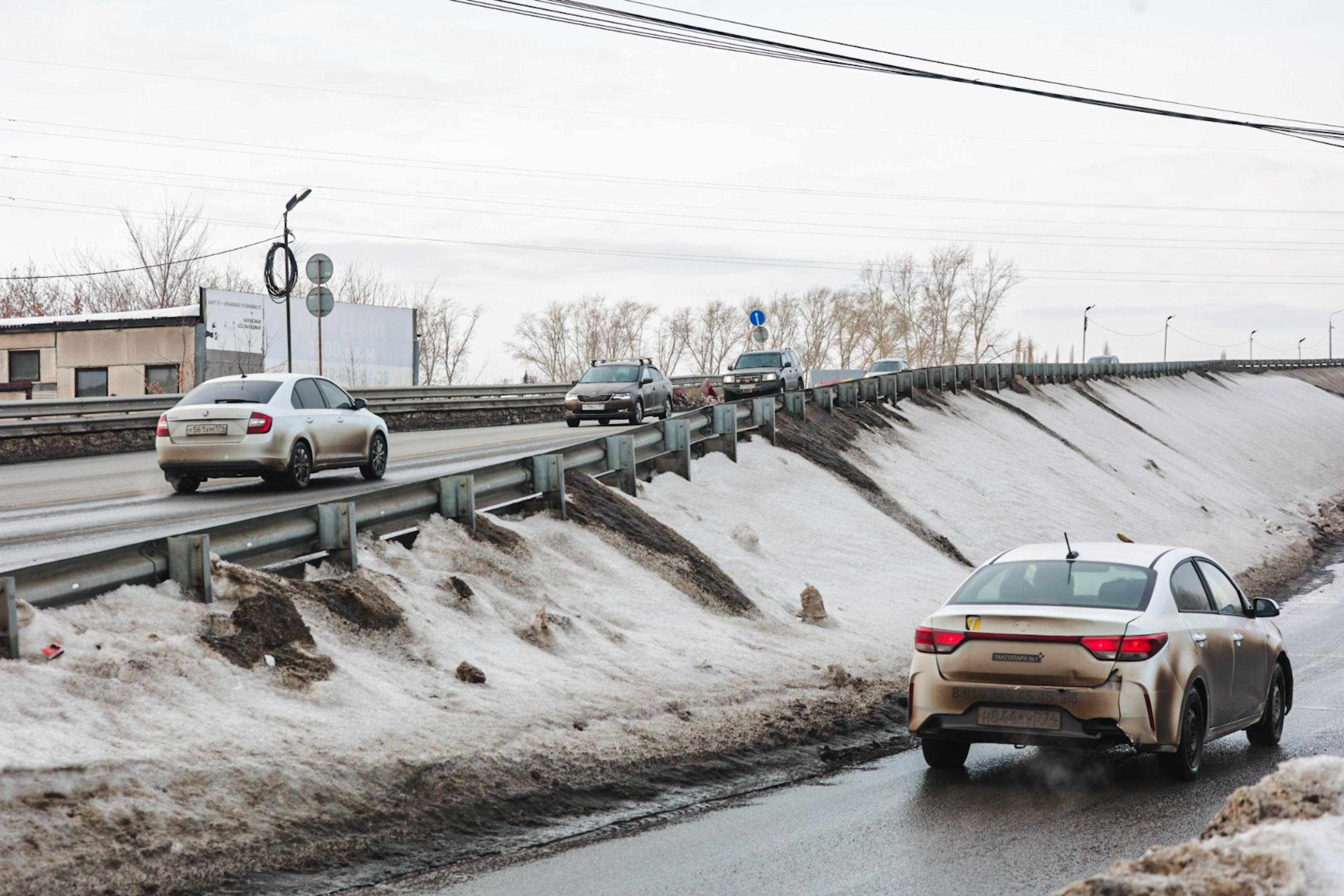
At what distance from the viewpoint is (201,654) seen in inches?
354

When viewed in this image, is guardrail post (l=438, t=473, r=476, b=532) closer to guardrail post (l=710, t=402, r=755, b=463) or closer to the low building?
guardrail post (l=710, t=402, r=755, b=463)

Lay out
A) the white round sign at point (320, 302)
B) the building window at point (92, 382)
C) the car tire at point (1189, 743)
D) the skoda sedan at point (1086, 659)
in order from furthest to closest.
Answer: the building window at point (92, 382) < the white round sign at point (320, 302) < the car tire at point (1189, 743) < the skoda sedan at point (1086, 659)

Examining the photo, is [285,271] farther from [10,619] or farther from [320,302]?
[10,619]

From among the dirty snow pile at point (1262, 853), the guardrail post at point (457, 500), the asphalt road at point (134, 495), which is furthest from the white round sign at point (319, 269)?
the dirty snow pile at point (1262, 853)

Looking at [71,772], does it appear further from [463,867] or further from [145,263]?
[145,263]

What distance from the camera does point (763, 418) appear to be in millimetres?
25859

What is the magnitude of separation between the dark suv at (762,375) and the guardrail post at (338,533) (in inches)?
1186

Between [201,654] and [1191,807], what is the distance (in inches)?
245

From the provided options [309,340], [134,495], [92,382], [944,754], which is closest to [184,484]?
[134,495]

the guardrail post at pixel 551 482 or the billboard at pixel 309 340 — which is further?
the billboard at pixel 309 340

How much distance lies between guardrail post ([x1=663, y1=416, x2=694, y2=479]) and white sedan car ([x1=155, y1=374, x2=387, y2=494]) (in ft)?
16.3

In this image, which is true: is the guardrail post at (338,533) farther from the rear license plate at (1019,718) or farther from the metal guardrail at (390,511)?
the rear license plate at (1019,718)

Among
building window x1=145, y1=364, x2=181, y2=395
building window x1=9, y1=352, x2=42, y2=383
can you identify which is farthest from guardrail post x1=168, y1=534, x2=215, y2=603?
building window x1=9, y1=352, x2=42, y2=383

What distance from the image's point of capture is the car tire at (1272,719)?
1021 cm
